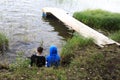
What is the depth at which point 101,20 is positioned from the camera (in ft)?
48.6

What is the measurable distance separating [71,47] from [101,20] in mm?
5065

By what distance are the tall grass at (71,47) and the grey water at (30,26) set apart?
1127 millimetres

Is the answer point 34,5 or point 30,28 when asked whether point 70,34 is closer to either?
point 30,28

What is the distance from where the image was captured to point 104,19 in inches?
A: 582

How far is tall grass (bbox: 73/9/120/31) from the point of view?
47.9ft

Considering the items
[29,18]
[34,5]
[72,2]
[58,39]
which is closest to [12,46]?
[58,39]

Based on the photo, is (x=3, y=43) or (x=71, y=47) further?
(x=3, y=43)

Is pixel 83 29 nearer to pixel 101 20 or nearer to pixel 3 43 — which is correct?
pixel 101 20

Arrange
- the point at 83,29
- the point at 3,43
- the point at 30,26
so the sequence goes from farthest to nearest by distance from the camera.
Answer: the point at 30,26
the point at 83,29
the point at 3,43

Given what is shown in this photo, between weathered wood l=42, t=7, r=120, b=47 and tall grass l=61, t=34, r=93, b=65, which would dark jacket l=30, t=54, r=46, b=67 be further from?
weathered wood l=42, t=7, r=120, b=47

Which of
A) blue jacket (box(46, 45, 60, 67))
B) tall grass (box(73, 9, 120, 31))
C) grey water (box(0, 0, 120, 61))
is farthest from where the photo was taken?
tall grass (box(73, 9, 120, 31))

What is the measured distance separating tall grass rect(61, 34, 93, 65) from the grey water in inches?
44.4

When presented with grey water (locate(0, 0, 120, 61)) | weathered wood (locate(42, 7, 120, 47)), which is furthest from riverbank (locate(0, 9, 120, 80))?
grey water (locate(0, 0, 120, 61))

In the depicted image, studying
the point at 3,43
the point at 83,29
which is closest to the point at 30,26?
the point at 83,29
